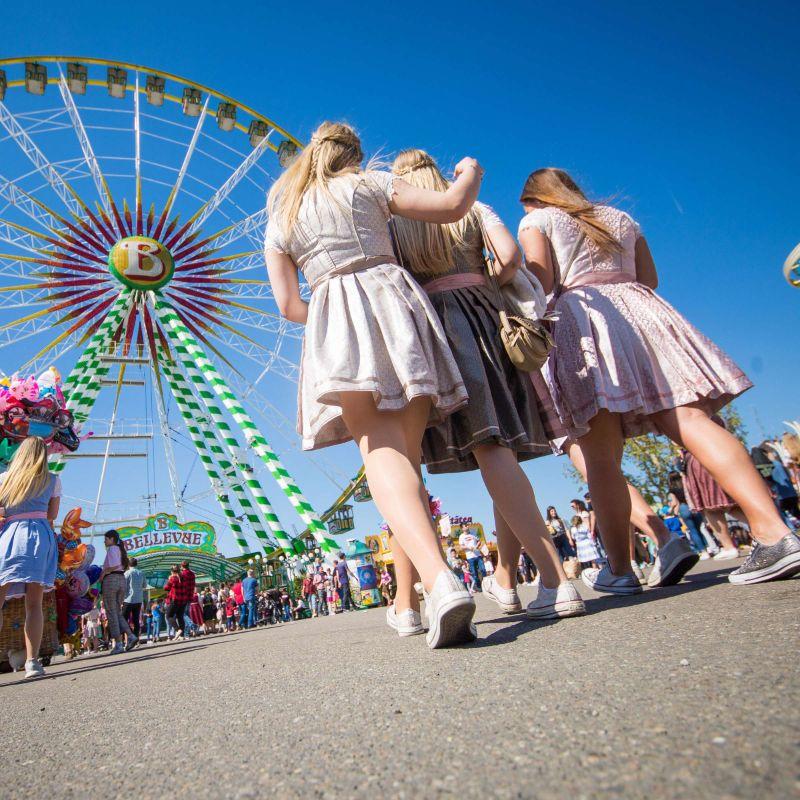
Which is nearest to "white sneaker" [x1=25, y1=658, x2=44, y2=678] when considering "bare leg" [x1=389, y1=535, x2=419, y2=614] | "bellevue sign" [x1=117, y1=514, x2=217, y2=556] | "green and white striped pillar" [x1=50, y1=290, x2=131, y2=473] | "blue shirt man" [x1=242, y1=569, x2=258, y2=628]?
"bare leg" [x1=389, y1=535, x2=419, y2=614]

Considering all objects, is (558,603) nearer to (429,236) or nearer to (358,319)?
(358,319)

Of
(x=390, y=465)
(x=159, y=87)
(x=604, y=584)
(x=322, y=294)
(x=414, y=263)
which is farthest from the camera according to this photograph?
(x=159, y=87)

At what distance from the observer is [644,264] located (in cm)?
240

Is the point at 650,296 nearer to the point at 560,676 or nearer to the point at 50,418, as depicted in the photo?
the point at 560,676

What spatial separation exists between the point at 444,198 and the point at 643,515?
1572 mm

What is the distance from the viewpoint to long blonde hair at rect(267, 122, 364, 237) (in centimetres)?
189

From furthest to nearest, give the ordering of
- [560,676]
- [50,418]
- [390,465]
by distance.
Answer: [50,418], [390,465], [560,676]

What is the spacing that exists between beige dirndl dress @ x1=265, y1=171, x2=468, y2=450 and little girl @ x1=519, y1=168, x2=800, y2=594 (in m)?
0.59

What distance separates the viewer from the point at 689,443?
6.11 feet

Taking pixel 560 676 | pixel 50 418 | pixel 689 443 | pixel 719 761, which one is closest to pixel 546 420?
pixel 689 443

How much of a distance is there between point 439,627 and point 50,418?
471cm

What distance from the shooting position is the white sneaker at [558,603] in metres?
1.57

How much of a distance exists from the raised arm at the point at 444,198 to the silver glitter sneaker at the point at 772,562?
1.22 meters

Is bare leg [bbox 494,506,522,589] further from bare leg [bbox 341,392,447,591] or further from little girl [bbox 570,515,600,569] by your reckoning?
little girl [bbox 570,515,600,569]
